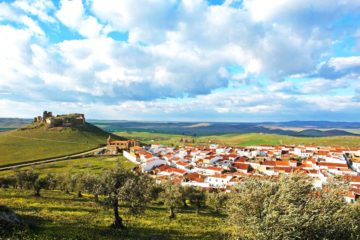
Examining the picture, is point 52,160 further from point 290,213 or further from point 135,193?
point 290,213

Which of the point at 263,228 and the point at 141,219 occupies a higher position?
the point at 263,228

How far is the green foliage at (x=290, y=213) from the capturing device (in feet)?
72.7

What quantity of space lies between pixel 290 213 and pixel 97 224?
30.7m

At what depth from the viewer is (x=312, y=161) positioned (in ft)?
422

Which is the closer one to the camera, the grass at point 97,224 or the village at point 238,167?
the grass at point 97,224

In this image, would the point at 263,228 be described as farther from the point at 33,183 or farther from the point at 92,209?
the point at 33,183

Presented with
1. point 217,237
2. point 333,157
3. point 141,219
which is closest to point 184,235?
point 217,237

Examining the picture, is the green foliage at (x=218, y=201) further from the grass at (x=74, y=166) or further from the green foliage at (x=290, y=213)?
the grass at (x=74, y=166)

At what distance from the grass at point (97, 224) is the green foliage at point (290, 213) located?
17.4m

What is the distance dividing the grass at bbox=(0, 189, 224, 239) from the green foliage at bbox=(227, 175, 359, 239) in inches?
685

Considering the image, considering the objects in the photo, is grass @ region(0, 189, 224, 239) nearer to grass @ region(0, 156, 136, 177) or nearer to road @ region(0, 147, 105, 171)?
grass @ region(0, 156, 136, 177)

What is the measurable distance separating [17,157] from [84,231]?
153150 mm

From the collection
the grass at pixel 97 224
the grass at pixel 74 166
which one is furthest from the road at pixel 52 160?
the grass at pixel 97 224

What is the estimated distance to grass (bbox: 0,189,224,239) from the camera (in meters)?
34.2
